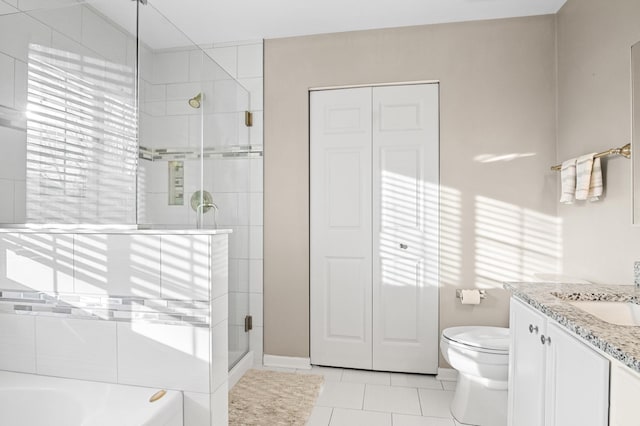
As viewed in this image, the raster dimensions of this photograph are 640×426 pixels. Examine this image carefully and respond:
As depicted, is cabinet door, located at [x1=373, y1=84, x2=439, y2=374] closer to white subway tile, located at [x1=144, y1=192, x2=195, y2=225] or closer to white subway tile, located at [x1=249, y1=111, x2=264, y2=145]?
white subway tile, located at [x1=249, y1=111, x2=264, y2=145]

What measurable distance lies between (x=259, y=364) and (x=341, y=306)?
30.2 inches

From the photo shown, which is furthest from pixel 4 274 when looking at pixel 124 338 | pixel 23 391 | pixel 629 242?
pixel 629 242

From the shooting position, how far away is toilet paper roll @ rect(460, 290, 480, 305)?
260 cm

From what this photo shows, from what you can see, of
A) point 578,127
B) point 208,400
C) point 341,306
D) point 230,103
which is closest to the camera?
point 208,400

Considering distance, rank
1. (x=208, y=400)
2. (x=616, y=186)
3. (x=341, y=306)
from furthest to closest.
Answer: (x=341, y=306) → (x=616, y=186) → (x=208, y=400)


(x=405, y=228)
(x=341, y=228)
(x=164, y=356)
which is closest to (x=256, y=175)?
(x=341, y=228)

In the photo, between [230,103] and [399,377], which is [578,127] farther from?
[230,103]

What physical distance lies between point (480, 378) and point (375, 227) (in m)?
1.15

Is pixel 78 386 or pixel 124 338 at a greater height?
pixel 124 338

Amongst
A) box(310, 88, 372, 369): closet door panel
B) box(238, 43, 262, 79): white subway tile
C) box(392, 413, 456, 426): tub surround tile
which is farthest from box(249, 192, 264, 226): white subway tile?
box(392, 413, 456, 426): tub surround tile

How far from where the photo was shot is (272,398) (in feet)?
7.87

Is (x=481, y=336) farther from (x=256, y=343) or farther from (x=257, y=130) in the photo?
(x=257, y=130)

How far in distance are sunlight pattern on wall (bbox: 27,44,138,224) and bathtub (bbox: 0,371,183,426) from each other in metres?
0.69

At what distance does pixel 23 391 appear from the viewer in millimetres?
1608
